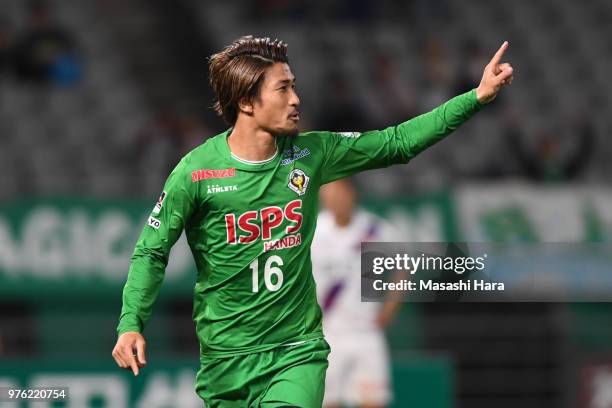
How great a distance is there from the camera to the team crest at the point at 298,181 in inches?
224

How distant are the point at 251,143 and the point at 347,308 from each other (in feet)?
15.1

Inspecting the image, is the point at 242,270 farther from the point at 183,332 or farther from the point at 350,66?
the point at 350,66

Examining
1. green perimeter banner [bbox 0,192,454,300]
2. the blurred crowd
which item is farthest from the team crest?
the blurred crowd

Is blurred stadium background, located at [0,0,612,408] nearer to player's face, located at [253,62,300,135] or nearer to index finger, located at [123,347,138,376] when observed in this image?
player's face, located at [253,62,300,135]

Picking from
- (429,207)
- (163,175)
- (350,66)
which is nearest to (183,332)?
(163,175)

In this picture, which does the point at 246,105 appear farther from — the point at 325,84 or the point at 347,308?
the point at 325,84

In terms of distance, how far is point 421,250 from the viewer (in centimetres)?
602

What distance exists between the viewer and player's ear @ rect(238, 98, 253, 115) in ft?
18.5

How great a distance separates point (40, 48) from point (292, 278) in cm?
926

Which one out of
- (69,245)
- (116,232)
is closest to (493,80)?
(116,232)

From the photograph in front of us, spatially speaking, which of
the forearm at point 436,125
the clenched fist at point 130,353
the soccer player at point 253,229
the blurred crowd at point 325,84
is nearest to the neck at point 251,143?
the soccer player at point 253,229

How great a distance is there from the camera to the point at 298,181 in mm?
5703

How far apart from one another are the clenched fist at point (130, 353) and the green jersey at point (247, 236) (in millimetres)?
215

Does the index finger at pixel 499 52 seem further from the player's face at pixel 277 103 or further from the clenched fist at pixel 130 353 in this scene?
the clenched fist at pixel 130 353
